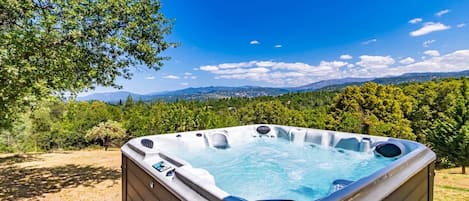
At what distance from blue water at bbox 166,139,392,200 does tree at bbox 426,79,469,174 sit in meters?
9.28

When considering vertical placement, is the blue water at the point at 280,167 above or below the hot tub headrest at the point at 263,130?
below

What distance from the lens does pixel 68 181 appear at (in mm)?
4316

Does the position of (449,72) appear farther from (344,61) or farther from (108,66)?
(108,66)

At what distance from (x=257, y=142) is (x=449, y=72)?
27.8m

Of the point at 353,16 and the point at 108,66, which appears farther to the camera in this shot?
the point at 353,16

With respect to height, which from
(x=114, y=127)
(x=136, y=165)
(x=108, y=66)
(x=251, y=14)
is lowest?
(x=114, y=127)

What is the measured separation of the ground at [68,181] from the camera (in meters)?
3.59

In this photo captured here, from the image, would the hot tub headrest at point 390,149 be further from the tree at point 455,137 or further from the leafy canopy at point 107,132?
the leafy canopy at point 107,132

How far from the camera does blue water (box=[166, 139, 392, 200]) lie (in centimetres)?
232

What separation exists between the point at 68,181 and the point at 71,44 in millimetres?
2234

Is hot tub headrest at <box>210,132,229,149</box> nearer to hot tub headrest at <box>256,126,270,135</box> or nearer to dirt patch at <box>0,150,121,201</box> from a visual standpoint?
hot tub headrest at <box>256,126,270,135</box>

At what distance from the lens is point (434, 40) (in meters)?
16.1

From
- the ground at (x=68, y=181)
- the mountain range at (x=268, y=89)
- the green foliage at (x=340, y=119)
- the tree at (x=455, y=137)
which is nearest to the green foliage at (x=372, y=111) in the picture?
the green foliage at (x=340, y=119)

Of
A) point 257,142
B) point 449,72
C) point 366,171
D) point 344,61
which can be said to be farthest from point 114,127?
point 449,72
